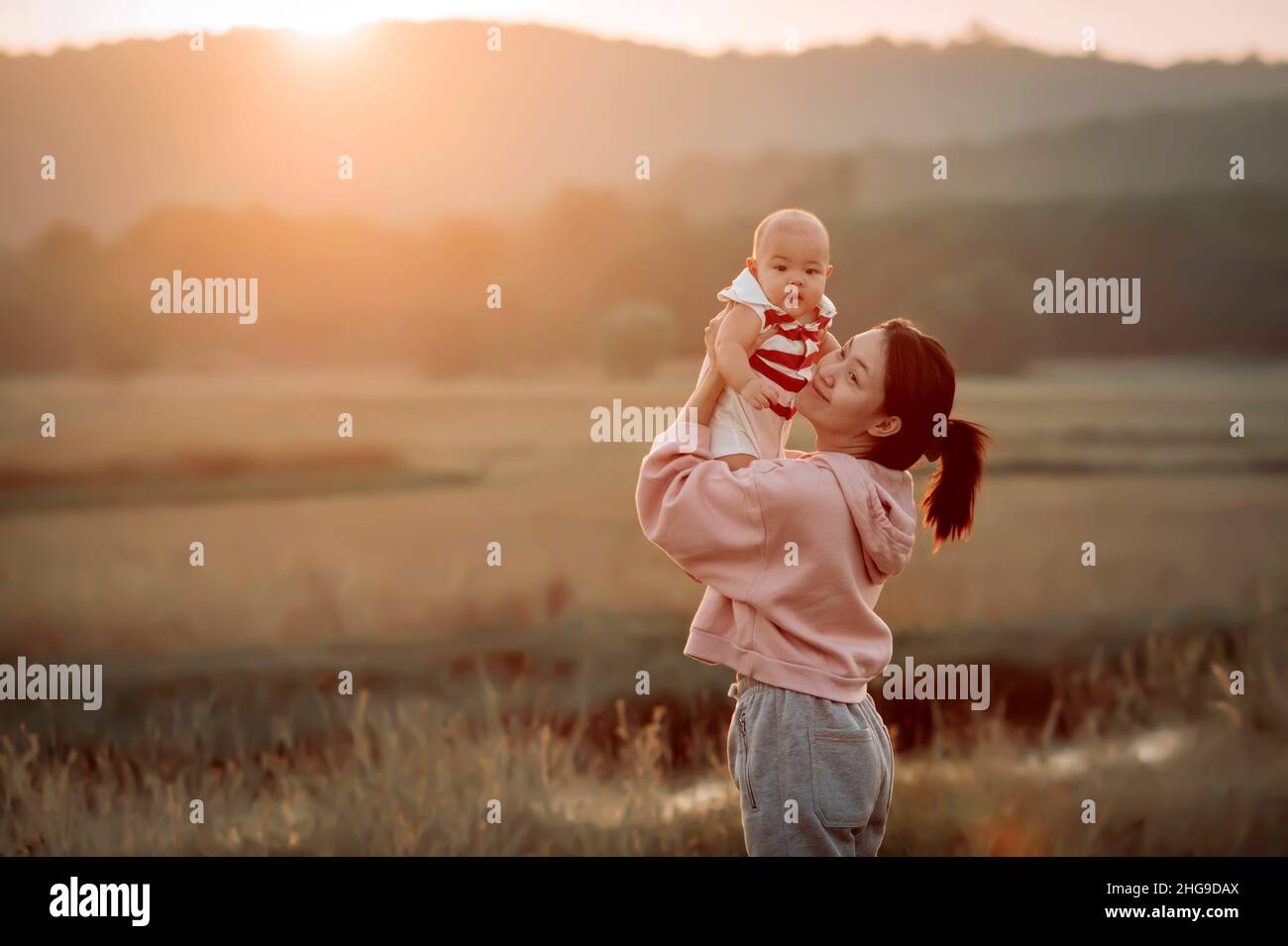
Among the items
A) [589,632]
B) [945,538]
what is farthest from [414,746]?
[945,538]

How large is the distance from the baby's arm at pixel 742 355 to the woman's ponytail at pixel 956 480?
15.8 inches

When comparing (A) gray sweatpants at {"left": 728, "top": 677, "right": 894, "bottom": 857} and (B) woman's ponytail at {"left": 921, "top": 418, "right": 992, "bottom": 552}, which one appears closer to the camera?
(A) gray sweatpants at {"left": 728, "top": 677, "right": 894, "bottom": 857}

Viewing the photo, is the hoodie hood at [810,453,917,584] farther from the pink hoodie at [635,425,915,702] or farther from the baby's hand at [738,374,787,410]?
the baby's hand at [738,374,787,410]

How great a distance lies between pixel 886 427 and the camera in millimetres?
2521

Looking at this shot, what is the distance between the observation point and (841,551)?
2439 millimetres

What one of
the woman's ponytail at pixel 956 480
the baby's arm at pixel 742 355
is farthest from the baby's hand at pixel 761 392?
the woman's ponytail at pixel 956 480

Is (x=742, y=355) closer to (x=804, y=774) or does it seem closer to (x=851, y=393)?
(x=851, y=393)

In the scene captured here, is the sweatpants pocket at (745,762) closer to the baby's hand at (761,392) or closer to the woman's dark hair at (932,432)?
the woman's dark hair at (932,432)

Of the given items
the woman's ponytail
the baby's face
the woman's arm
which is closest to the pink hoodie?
the woman's arm

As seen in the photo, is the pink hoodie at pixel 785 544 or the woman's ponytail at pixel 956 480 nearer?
the pink hoodie at pixel 785 544

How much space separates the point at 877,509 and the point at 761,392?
0.34 m

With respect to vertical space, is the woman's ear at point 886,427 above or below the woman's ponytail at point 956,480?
above

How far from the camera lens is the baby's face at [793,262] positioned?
8.20 ft

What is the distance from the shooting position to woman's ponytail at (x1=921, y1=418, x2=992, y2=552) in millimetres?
2553
